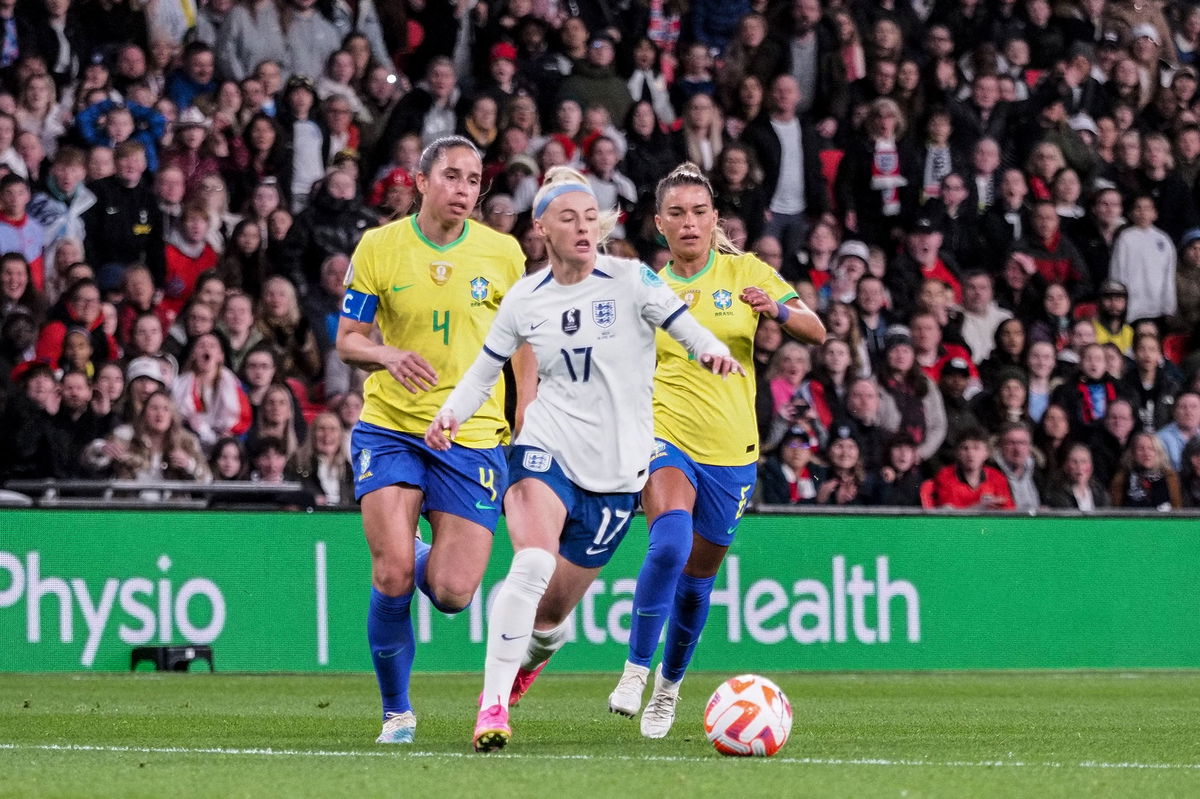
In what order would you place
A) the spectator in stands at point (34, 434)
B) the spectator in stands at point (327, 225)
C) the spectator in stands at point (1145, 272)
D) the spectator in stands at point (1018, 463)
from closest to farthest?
the spectator in stands at point (34, 434), the spectator in stands at point (327, 225), the spectator in stands at point (1018, 463), the spectator in stands at point (1145, 272)

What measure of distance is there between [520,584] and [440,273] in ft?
4.99

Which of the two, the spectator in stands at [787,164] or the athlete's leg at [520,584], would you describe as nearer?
the athlete's leg at [520,584]

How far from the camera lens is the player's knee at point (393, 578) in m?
8.18

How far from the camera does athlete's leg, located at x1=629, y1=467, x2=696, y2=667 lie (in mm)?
8938

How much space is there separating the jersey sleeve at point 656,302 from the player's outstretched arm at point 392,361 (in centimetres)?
89

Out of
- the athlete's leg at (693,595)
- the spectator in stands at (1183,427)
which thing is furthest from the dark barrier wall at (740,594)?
the athlete's leg at (693,595)

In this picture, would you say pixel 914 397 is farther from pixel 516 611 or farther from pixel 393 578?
pixel 516 611

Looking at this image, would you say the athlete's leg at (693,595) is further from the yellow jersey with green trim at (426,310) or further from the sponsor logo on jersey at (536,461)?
the sponsor logo on jersey at (536,461)

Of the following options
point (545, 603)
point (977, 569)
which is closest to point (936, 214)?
point (977, 569)

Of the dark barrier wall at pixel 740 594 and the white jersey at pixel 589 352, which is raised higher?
the white jersey at pixel 589 352

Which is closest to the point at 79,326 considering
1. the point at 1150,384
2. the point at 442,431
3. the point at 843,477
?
the point at 843,477

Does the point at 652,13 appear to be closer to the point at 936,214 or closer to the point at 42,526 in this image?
the point at 936,214

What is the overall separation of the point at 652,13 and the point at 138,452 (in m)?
8.01

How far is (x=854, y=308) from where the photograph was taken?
57.2ft
